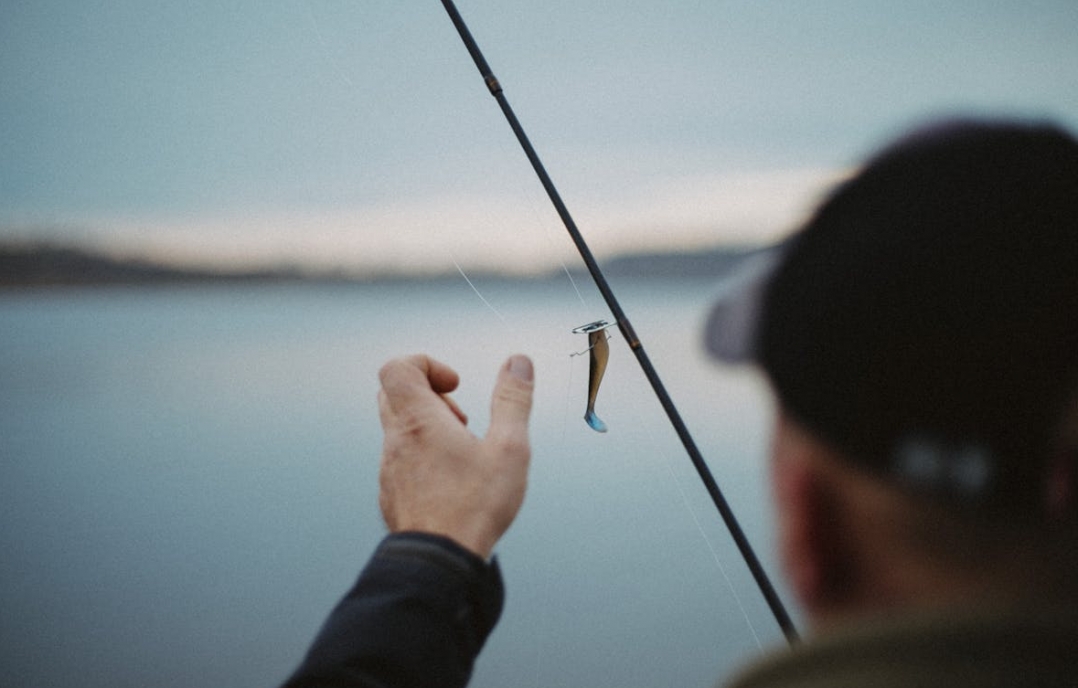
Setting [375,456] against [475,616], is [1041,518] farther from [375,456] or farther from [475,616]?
[375,456]

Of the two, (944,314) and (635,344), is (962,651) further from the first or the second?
(635,344)

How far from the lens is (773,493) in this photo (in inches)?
17.6

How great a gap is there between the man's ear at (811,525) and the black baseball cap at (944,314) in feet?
0.06

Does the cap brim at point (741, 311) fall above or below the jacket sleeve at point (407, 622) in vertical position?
above

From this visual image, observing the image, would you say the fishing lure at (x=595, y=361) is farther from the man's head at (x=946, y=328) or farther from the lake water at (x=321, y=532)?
the man's head at (x=946, y=328)

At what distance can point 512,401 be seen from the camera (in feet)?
2.09

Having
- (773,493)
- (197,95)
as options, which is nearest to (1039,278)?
(773,493)

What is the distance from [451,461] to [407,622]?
0.13 meters

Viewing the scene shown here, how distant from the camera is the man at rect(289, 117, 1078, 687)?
33 centimetres

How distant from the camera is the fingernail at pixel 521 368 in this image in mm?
663

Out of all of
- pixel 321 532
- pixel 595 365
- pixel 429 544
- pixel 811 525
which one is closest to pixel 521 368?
pixel 429 544

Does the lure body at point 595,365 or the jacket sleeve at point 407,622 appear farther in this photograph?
the lure body at point 595,365

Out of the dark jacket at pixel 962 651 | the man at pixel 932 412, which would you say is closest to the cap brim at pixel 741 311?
the man at pixel 932 412

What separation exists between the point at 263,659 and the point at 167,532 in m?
1.68
